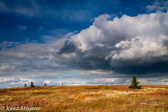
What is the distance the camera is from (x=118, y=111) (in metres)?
12.4

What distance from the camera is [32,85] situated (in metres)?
68.4

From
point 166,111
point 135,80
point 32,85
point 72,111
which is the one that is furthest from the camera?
point 32,85

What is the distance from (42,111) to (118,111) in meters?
7.17

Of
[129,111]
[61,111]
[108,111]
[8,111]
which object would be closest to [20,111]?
[8,111]

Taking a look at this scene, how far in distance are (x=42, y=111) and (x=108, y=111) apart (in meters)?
6.25

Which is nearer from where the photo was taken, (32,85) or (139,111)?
(139,111)

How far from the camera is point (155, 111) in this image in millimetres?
12125

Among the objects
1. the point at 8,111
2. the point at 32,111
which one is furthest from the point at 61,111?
the point at 8,111

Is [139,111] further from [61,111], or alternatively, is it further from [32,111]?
[32,111]

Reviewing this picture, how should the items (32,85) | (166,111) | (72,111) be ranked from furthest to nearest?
1. (32,85)
2. (72,111)
3. (166,111)

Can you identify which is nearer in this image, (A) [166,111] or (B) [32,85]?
(A) [166,111]

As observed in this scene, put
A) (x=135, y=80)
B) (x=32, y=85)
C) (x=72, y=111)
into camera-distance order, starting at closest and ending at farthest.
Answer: (x=72, y=111), (x=135, y=80), (x=32, y=85)

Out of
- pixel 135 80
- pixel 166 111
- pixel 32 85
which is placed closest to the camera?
pixel 166 111

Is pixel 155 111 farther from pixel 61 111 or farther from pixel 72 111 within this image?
pixel 61 111
